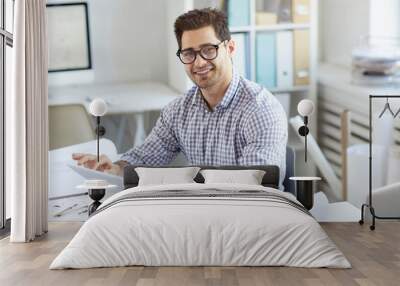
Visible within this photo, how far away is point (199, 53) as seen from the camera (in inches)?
270

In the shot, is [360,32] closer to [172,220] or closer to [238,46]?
[238,46]

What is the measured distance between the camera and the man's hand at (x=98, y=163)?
7.16 meters

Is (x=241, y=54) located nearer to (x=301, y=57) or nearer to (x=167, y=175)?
(x=301, y=57)

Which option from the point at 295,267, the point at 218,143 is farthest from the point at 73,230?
the point at 295,267

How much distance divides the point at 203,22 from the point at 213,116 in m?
0.93

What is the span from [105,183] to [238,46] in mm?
1908

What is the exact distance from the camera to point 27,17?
5996 millimetres

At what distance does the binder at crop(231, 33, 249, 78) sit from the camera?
7.10m

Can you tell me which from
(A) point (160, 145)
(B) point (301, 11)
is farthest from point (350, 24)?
(A) point (160, 145)

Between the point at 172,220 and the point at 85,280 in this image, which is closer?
the point at 85,280

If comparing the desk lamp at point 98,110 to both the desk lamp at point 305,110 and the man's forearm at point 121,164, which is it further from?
the desk lamp at point 305,110

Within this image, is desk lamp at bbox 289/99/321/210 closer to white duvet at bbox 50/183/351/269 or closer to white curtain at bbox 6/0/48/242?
white duvet at bbox 50/183/351/269

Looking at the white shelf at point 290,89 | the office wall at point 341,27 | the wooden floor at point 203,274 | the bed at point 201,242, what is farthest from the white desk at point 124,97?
the bed at point 201,242

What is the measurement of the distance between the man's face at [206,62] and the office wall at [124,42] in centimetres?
34
